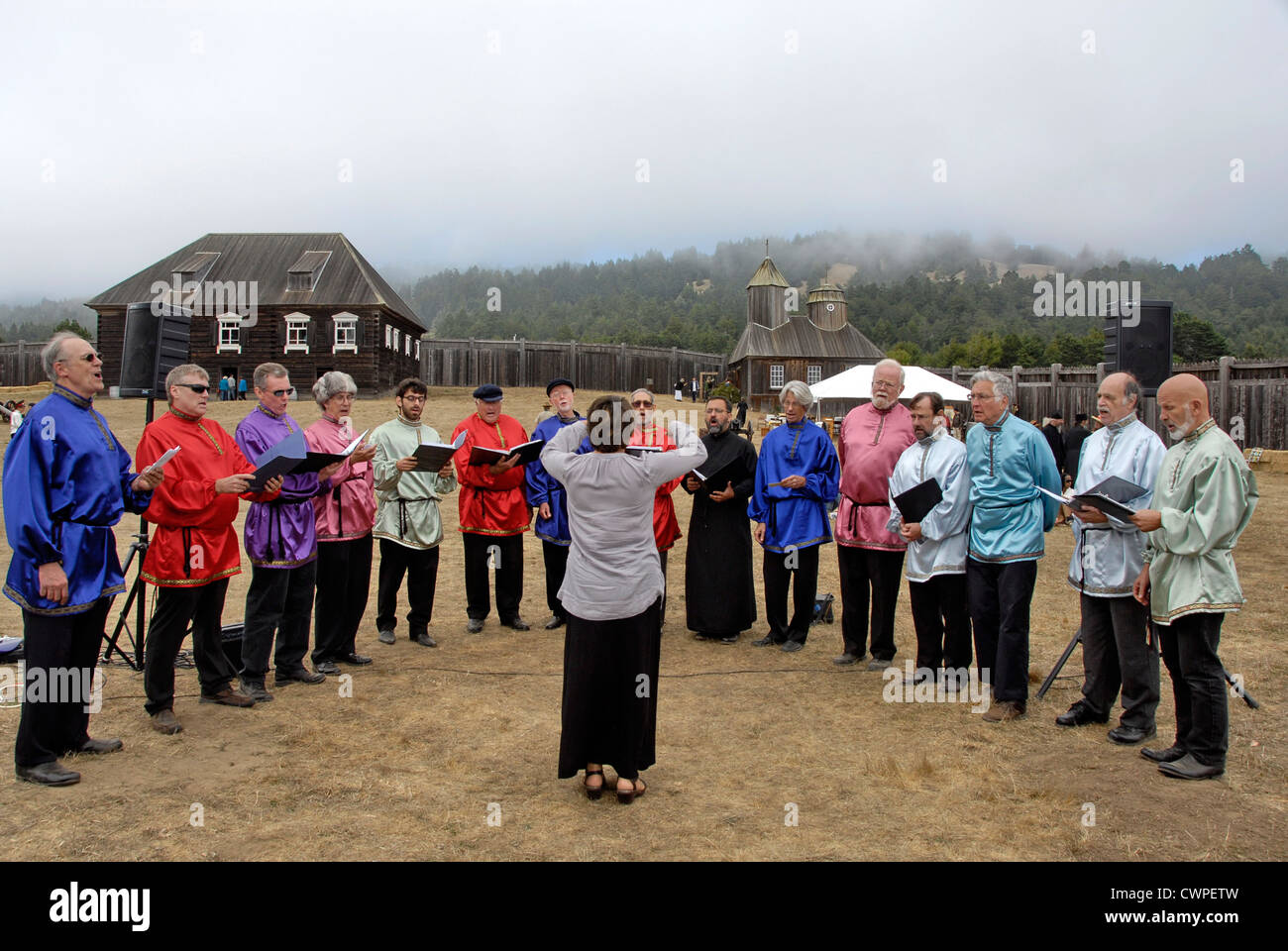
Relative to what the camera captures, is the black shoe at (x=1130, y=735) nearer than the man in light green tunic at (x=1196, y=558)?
No

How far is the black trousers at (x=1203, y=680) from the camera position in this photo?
416 centimetres

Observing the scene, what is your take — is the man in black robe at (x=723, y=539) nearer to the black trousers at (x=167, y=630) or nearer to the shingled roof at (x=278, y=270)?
the black trousers at (x=167, y=630)

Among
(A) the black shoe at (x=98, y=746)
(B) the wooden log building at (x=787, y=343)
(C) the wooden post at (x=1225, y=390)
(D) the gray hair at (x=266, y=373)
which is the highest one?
(B) the wooden log building at (x=787, y=343)

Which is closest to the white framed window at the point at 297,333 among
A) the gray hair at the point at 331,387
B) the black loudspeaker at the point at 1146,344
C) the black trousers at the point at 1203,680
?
the gray hair at the point at 331,387

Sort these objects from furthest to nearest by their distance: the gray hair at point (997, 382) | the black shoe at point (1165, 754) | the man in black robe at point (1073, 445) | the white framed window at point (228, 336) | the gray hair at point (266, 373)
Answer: the white framed window at point (228, 336) < the man in black robe at point (1073, 445) < the gray hair at point (266, 373) < the gray hair at point (997, 382) < the black shoe at point (1165, 754)

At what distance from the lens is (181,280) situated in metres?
30.7

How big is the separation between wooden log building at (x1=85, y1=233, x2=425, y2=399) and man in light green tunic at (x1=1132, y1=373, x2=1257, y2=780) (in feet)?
95.8

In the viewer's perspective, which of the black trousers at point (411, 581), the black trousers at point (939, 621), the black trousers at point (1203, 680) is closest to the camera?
the black trousers at point (1203, 680)

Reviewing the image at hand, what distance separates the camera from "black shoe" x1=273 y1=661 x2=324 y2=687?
582 centimetres

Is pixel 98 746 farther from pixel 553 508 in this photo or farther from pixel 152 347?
pixel 553 508

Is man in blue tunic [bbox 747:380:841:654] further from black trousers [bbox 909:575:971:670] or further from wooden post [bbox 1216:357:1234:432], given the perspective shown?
wooden post [bbox 1216:357:1234:432]

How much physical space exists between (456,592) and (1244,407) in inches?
758

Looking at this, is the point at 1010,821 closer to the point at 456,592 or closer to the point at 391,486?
the point at 391,486

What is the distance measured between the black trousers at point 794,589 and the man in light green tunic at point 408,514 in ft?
9.23
